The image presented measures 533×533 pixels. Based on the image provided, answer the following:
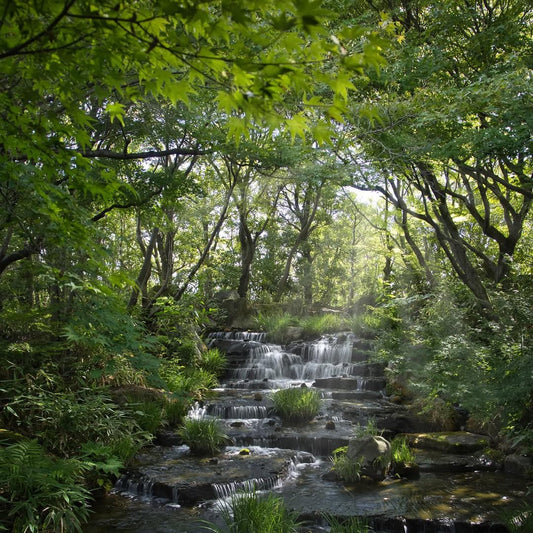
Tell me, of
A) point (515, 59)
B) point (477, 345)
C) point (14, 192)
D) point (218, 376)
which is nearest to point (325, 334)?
point (218, 376)

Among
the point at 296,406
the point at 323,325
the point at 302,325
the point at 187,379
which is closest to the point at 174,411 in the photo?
the point at 187,379

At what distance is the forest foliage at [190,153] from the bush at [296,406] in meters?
1.79

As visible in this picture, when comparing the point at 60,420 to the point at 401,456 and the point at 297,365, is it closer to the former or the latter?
the point at 401,456

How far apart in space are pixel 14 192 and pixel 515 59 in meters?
6.38

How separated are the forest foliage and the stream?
52cm

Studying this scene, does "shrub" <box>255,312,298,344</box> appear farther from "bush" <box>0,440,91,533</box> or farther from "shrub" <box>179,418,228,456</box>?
"bush" <box>0,440,91,533</box>

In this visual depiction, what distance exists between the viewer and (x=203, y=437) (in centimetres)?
699

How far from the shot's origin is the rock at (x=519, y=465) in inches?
237

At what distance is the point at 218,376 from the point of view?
13.0 meters

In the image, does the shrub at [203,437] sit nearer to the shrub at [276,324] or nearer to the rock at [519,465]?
the rock at [519,465]

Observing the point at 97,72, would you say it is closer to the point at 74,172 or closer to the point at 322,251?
the point at 74,172

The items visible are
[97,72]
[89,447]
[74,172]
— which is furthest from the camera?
[89,447]

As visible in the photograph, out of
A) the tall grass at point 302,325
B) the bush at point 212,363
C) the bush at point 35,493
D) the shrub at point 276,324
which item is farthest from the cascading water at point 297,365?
the bush at point 35,493

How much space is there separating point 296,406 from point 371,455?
8.74 feet
